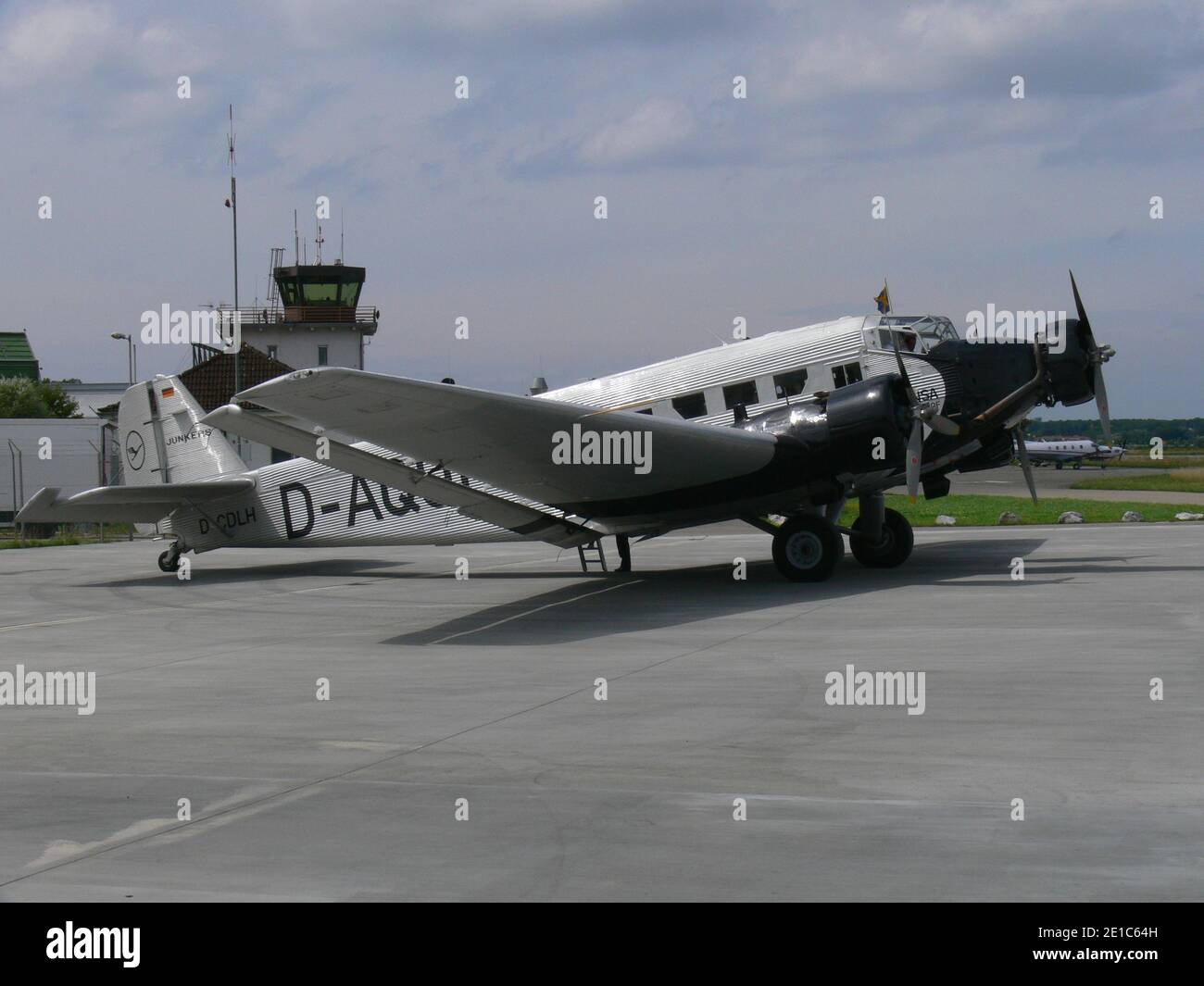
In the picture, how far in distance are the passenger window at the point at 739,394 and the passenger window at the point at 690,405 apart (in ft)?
1.25

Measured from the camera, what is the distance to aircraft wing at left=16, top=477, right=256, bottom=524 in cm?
1997

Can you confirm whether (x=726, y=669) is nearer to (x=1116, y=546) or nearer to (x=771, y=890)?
(x=771, y=890)

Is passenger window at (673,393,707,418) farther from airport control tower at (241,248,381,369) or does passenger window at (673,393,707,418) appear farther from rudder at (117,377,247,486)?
airport control tower at (241,248,381,369)

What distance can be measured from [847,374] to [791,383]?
84cm

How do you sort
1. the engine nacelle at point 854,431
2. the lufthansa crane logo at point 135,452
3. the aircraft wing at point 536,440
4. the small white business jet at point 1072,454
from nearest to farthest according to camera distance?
the aircraft wing at point 536,440, the engine nacelle at point 854,431, the lufthansa crane logo at point 135,452, the small white business jet at point 1072,454

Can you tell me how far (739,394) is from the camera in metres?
18.6

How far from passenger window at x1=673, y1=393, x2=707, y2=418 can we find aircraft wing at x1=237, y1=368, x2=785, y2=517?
1730 millimetres

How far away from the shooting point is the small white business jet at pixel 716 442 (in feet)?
51.1

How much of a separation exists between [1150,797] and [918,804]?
123 cm

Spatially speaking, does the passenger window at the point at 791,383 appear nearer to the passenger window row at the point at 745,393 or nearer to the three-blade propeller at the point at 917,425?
the passenger window row at the point at 745,393

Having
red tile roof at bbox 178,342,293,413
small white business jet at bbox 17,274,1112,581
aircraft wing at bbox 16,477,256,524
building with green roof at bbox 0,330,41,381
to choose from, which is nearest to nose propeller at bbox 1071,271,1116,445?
small white business jet at bbox 17,274,1112,581

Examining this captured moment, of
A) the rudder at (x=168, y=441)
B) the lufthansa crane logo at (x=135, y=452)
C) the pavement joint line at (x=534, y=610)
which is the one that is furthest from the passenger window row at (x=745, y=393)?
the lufthansa crane logo at (x=135, y=452)
